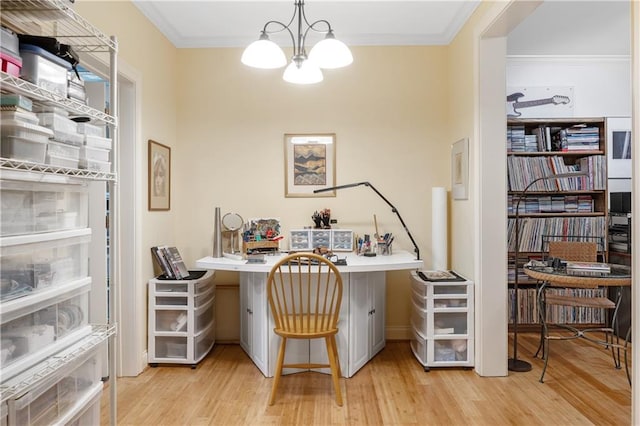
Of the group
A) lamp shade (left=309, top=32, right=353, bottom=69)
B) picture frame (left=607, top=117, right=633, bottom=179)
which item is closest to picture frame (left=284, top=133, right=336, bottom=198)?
lamp shade (left=309, top=32, right=353, bottom=69)

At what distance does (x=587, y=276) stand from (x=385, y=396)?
1443 millimetres

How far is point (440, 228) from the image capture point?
3604 mm

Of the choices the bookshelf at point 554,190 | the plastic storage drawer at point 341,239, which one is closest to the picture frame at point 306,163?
the plastic storage drawer at point 341,239

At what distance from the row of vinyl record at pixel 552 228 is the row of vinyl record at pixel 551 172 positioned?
30 cm

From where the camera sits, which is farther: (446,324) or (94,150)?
(446,324)

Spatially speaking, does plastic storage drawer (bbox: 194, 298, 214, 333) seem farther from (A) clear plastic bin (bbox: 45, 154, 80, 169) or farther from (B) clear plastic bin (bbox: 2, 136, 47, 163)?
(B) clear plastic bin (bbox: 2, 136, 47, 163)

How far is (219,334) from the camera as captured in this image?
3857 mm

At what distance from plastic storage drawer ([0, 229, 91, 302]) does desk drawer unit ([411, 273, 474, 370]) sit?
2.28m

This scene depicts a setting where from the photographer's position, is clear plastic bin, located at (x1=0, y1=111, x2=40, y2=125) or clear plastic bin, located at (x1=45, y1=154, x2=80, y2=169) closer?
clear plastic bin, located at (x1=0, y1=111, x2=40, y2=125)

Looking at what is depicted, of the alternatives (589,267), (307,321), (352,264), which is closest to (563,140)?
(589,267)

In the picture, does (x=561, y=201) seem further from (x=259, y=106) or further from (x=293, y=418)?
(x=293, y=418)

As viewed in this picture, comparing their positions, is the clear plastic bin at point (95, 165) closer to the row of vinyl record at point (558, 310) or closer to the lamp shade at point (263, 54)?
the lamp shade at point (263, 54)

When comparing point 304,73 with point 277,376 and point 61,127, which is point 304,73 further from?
point 277,376

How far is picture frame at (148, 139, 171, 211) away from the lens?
3.32 meters
